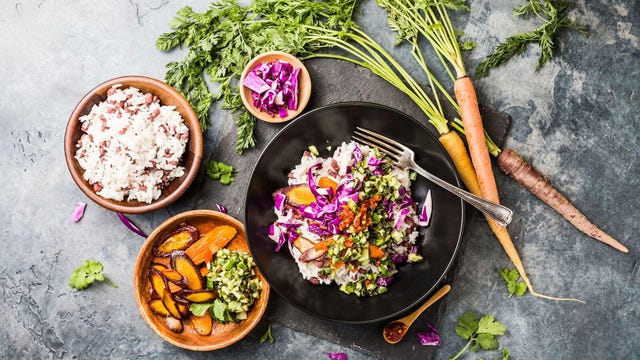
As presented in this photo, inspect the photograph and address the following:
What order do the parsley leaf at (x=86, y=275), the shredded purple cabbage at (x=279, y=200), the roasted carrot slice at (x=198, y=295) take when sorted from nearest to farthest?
the shredded purple cabbage at (x=279, y=200)
the roasted carrot slice at (x=198, y=295)
the parsley leaf at (x=86, y=275)

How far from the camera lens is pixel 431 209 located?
353 centimetres

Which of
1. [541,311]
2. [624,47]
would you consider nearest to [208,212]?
[541,311]

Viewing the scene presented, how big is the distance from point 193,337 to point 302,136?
1.57 m

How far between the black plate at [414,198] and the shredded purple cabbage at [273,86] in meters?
0.26

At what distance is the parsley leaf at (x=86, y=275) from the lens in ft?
12.5

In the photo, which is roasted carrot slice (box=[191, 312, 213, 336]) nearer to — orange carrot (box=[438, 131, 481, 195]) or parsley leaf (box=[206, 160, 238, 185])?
parsley leaf (box=[206, 160, 238, 185])

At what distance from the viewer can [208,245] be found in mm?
3605

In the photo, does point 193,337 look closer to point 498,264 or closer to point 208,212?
point 208,212

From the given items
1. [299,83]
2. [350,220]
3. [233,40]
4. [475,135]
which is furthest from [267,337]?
[233,40]

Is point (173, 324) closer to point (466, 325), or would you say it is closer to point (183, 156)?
point (183, 156)

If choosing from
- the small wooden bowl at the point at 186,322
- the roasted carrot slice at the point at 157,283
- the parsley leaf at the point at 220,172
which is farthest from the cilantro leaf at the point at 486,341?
the roasted carrot slice at the point at 157,283

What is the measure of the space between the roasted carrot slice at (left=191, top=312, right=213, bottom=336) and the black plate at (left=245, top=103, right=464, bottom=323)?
2.11ft

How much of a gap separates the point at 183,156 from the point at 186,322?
115 centimetres

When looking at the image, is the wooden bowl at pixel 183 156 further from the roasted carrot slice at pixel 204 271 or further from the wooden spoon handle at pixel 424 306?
the wooden spoon handle at pixel 424 306
